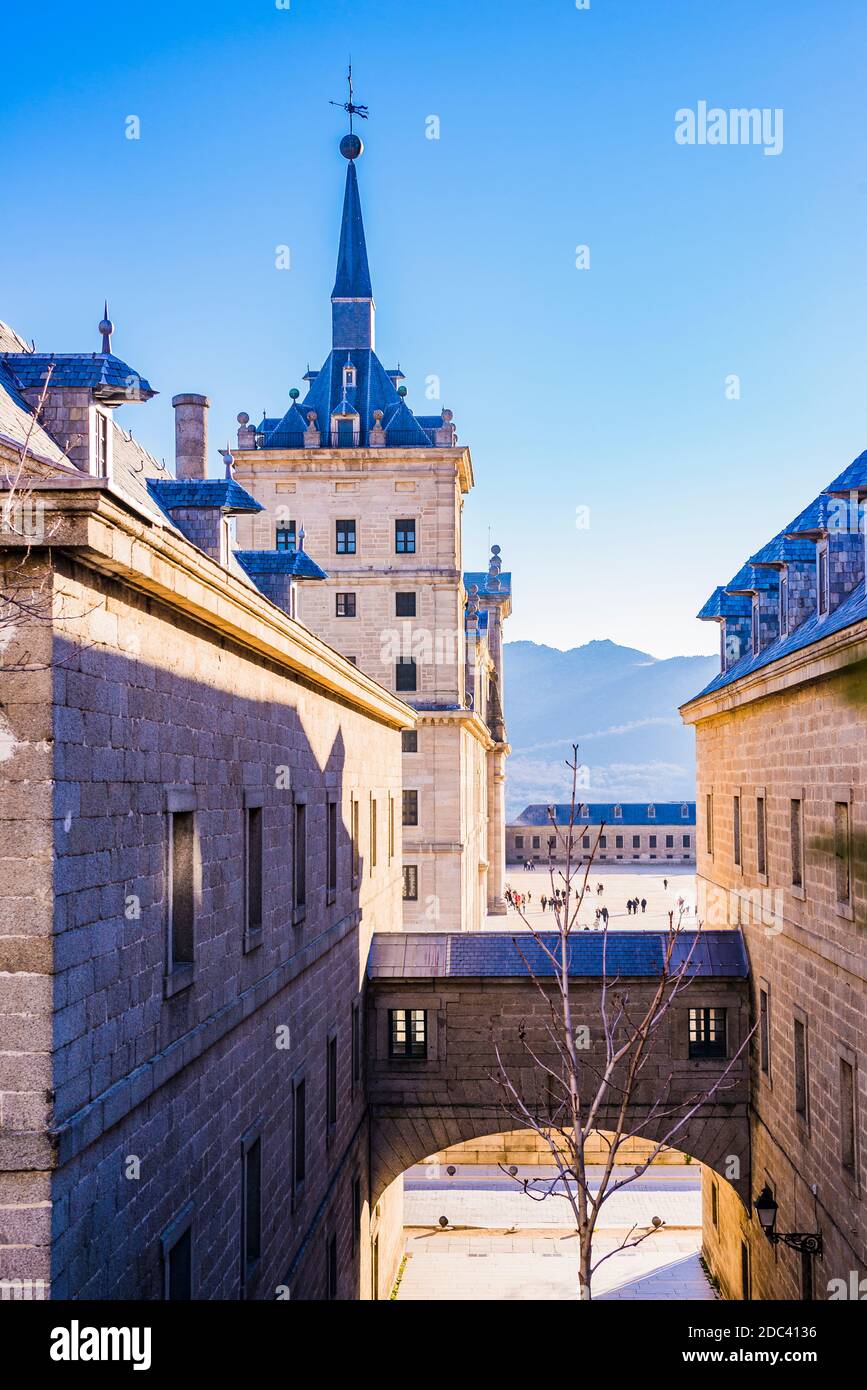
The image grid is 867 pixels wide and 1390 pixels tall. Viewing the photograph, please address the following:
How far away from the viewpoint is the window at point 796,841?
18.8 metres

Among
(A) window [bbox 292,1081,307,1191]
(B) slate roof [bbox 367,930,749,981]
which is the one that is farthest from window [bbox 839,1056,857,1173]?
(A) window [bbox 292,1081,307,1191]

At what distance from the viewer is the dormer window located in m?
19.7

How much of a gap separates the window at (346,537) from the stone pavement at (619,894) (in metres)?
16.9

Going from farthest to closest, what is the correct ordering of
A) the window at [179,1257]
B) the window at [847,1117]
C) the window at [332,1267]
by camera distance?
the window at [332,1267] → the window at [847,1117] → the window at [179,1257]

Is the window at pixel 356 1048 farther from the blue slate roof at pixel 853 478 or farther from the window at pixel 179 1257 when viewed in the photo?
the blue slate roof at pixel 853 478

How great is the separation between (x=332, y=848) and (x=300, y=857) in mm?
2848

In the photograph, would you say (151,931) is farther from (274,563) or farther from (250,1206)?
(274,563)

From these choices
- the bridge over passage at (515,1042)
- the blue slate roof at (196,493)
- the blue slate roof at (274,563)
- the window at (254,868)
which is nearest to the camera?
the window at (254,868)

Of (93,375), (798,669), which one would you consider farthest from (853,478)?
(93,375)

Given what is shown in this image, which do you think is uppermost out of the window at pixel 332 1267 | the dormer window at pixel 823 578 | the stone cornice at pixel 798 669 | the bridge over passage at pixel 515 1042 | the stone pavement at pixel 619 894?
the dormer window at pixel 823 578

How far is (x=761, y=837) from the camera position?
22.1 m

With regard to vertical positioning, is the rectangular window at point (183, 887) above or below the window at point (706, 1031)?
above

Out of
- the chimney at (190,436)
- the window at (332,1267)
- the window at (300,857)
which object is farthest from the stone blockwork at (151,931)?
the chimney at (190,436)

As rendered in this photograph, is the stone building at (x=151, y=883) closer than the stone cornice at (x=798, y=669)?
Yes
